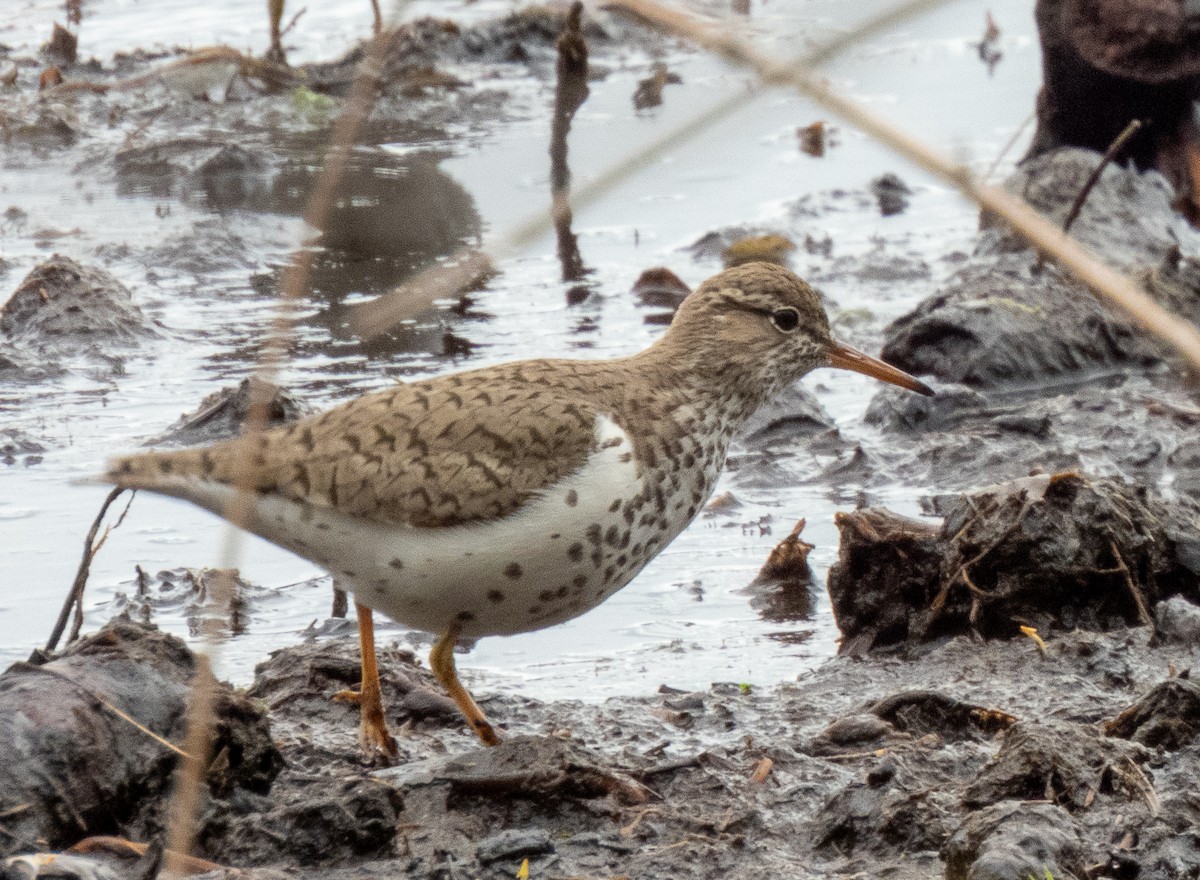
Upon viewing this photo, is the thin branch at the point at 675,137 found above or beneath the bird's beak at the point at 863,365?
above

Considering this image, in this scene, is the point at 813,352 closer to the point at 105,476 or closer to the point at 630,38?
the point at 105,476

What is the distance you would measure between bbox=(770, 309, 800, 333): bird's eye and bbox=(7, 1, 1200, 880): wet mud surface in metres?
0.66

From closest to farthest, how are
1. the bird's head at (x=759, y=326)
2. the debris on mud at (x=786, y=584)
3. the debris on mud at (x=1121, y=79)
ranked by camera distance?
the bird's head at (x=759, y=326) < the debris on mud at (x=786, y=584) < the debris on mud at (x=1121, y=79)

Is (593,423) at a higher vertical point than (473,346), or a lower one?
higher

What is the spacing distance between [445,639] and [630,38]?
1078 centimetres

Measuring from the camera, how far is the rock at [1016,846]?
3.34 meters

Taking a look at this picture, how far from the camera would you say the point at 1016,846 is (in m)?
3.39

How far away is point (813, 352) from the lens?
5.06 meters

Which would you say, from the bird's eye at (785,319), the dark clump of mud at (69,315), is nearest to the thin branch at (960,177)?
the bird's eye at (785,319)

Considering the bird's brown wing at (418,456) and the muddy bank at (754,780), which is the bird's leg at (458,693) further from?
the bird's brown wing at (418,456)

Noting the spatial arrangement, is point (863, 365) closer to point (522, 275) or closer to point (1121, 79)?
point (522, 275)

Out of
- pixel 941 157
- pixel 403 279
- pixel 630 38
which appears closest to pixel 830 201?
pixel 403 279

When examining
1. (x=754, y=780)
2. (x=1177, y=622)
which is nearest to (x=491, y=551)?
(x=754, y=780)

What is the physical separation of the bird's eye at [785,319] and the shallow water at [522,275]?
0.82 meters
